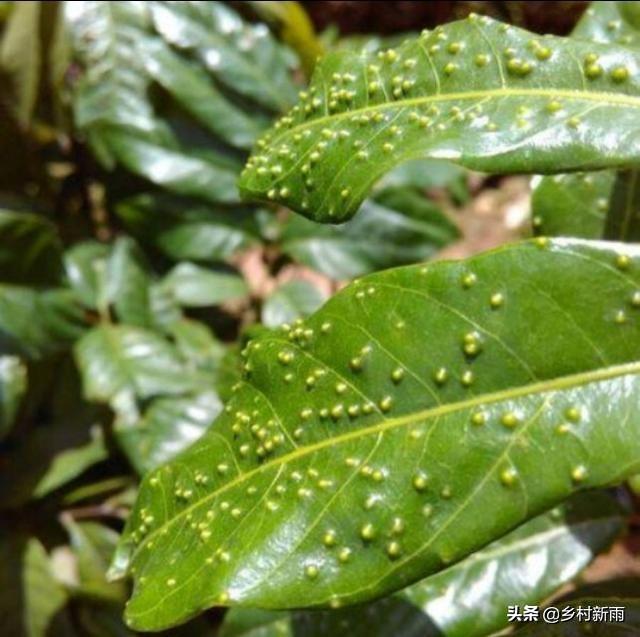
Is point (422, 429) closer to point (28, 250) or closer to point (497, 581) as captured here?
point (497, 581)

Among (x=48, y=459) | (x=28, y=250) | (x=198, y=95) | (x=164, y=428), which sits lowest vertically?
(x=48, y=459)

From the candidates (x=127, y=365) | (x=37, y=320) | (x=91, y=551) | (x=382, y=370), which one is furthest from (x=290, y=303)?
(x=382, y=370)

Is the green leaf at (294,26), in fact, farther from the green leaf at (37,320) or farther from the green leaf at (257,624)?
the green leaf at (257,624)

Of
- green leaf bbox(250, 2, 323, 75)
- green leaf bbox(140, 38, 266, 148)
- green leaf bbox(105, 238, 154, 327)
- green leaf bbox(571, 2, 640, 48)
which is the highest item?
green leaf bbox(571, 2, 640, 48)

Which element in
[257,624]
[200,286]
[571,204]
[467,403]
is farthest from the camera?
[200,286]

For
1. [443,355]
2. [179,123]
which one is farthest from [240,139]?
[443,355]

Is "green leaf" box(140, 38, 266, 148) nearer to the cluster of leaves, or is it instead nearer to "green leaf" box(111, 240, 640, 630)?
the cluster of leaves

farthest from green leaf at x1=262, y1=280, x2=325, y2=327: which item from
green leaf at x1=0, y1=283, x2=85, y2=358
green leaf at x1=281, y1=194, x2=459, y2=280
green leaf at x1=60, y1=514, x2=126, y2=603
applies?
green leaf at x1=60, y1=514, x2=126, y2=603
